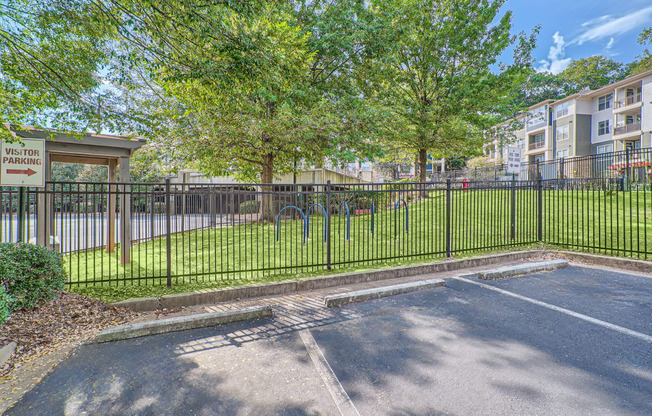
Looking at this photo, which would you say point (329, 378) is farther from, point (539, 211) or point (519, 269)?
point (539, 211)

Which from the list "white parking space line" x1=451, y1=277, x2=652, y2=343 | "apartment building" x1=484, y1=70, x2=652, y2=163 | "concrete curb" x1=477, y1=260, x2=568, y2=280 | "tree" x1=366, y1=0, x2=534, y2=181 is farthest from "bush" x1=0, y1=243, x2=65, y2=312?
"apartment building" x1=484, y1=70, x2=652, y2=163

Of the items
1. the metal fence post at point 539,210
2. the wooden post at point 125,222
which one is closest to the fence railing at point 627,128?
the metal fence post at point 539,210

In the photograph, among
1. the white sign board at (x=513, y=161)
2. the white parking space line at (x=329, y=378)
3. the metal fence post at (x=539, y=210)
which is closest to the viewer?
the white parking space line at (x=329, y=378)

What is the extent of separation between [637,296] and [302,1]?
15.0 metres

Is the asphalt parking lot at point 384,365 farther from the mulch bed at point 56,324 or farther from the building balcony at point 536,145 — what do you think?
the building balcony at point 536,145

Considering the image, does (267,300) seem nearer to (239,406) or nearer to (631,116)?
(239,406)

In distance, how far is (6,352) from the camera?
3355 millimetres

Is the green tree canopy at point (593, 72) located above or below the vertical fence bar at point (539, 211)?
above

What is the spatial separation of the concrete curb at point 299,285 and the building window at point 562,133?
119 feet

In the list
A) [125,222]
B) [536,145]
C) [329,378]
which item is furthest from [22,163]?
[536,145]

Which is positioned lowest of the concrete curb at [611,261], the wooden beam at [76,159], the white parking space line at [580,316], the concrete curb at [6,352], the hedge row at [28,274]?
the concrete curb at [6,352]

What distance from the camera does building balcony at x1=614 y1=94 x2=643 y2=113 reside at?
27750 millimetres

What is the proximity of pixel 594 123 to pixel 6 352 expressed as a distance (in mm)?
46039

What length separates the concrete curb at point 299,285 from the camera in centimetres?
501
